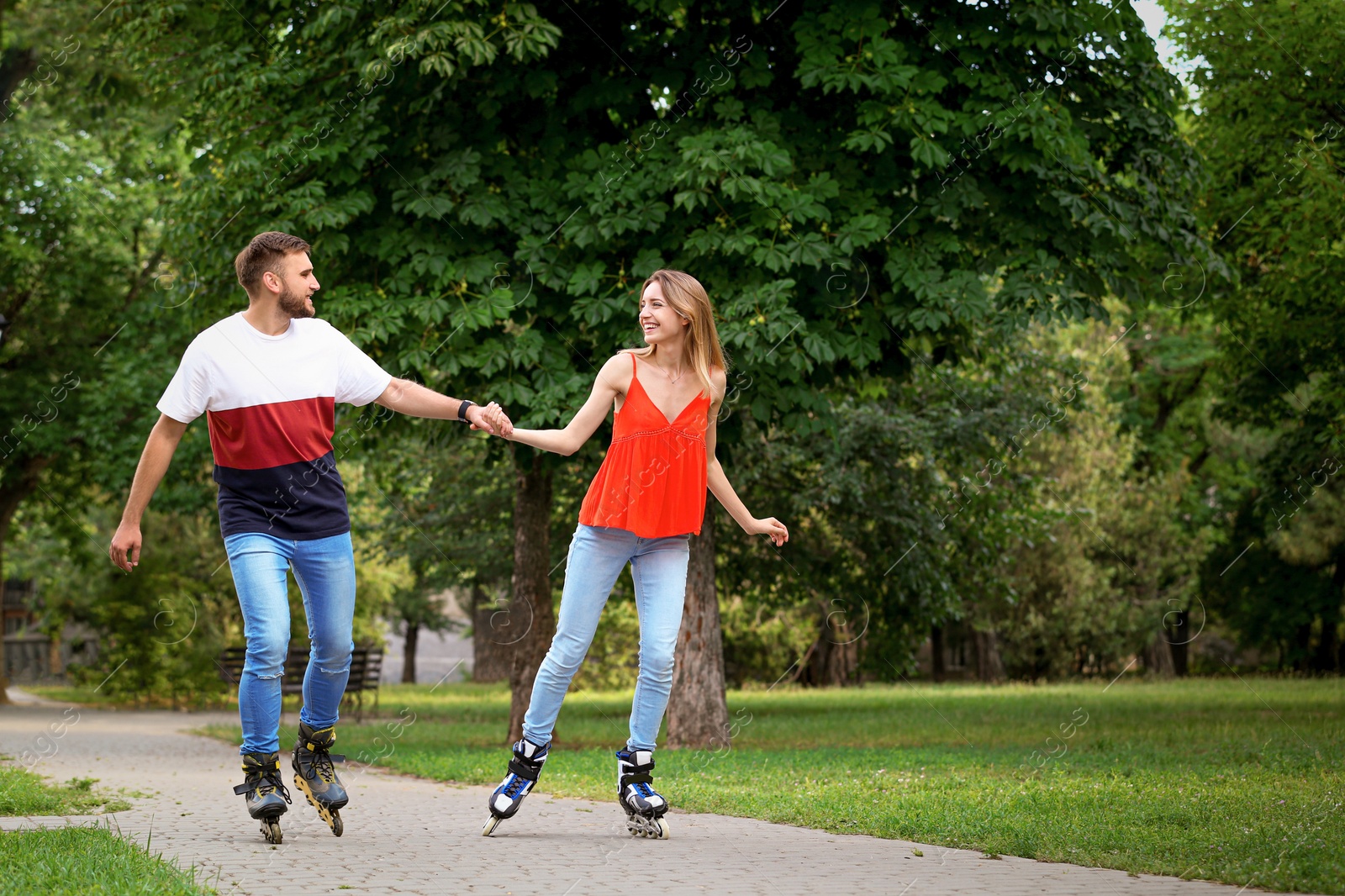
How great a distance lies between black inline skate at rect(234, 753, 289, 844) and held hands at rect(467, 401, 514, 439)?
158 cm

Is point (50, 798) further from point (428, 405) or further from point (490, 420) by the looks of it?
point (490, 420)

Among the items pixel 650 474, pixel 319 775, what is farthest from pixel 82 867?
pixel 650 474

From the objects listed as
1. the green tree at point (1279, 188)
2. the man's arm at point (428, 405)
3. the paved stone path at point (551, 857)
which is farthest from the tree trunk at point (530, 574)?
the man's arm at point (428, 405)

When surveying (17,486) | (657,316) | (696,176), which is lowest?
(657,316)

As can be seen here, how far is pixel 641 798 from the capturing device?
5.82m

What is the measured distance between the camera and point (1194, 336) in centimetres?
3378

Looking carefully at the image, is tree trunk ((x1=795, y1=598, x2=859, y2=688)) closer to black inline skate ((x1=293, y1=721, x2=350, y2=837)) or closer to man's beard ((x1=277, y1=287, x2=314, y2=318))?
black inline skate ((x1=293, y1=721, x2=350, y2=837))

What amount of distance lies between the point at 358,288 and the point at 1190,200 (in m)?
8.32

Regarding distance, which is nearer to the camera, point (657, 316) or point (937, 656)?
point (657, 316)

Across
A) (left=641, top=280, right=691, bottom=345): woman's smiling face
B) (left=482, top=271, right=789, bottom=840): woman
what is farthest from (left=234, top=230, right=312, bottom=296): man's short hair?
(left=641, top=280, right=691, bottom=345): woman's smiling face

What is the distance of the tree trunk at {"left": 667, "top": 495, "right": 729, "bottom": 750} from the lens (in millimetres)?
13055

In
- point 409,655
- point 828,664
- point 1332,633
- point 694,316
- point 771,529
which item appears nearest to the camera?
point 694,316

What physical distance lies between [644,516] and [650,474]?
0.60ft

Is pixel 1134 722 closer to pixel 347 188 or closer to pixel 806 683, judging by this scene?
pixel 347 188
